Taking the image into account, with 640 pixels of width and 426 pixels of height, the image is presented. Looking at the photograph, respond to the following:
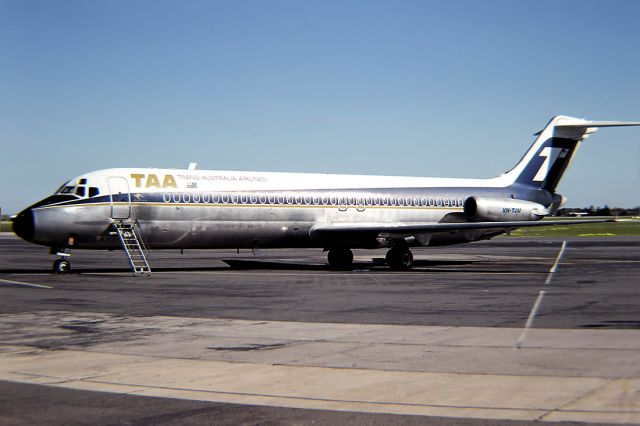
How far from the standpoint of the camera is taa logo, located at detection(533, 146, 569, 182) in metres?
37.0

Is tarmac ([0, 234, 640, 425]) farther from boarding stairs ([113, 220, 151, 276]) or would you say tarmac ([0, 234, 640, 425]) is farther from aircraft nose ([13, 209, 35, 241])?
boarding stairs ([113, 220, 151, 276])

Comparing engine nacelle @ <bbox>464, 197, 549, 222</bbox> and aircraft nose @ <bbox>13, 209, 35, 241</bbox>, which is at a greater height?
aircraft nose @ <bbox>13, 209, 35, 241</bbox>

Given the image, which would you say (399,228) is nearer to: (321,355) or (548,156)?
(548,156)

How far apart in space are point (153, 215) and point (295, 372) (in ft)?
61.4

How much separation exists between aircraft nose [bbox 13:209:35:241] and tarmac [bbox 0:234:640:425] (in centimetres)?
507

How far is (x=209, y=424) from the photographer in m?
7.00

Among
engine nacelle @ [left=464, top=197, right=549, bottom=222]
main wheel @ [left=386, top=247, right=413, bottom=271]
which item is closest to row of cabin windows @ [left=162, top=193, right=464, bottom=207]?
engine nacelle @ [left=464, top=197, right=549, bottom=222]

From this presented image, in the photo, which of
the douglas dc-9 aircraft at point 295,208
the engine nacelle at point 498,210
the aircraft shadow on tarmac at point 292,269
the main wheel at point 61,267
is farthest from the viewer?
the engine nacelle at point 498,210

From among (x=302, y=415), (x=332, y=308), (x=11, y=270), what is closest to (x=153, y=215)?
(x=11, y=270)

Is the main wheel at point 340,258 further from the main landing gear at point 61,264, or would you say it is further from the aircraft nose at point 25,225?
the aircraft nose at point 25,225

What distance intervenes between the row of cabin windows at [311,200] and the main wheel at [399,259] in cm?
252

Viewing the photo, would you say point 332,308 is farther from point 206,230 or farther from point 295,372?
point 206,230

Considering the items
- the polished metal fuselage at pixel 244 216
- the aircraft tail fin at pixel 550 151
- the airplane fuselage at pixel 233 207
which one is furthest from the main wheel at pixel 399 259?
the aircraft tail fin at pixel 550 151

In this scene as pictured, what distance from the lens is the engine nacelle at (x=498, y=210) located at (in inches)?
1321
